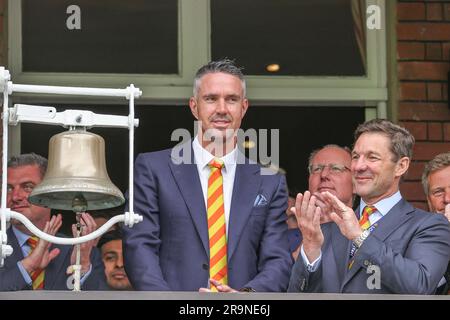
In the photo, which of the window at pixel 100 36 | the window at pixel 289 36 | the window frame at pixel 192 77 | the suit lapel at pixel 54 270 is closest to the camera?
the suit lapel at pixel 54 270

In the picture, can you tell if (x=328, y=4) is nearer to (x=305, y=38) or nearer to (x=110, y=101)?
(x=305, y=38)

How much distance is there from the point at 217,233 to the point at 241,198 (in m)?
Result: 0.24

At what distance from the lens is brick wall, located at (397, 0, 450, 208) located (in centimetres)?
1148

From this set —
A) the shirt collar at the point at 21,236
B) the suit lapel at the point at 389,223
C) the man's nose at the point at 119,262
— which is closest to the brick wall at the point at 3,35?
the shirt collar at the point at 21,236

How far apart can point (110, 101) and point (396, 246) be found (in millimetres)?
2625

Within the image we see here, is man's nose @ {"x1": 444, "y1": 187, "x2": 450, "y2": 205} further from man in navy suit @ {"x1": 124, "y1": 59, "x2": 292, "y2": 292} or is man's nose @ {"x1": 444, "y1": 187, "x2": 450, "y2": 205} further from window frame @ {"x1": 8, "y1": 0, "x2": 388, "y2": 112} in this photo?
window frame @ {"x1": 8, "y1": 0, "x2": 388, "y2": 112}

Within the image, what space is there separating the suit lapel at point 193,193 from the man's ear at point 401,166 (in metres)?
1.08

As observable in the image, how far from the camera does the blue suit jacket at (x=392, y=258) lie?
9445 mm

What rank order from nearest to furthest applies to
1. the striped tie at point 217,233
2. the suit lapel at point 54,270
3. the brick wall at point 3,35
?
the striped tie at point 217,233
the suit lapel at point 54,270
the brick wall at point 3,35

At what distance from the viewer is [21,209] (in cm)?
1059

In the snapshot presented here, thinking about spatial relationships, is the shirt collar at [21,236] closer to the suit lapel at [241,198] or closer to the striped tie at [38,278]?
the striped tie at [38,278]

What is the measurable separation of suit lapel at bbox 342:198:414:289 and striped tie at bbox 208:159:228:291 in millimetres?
695
